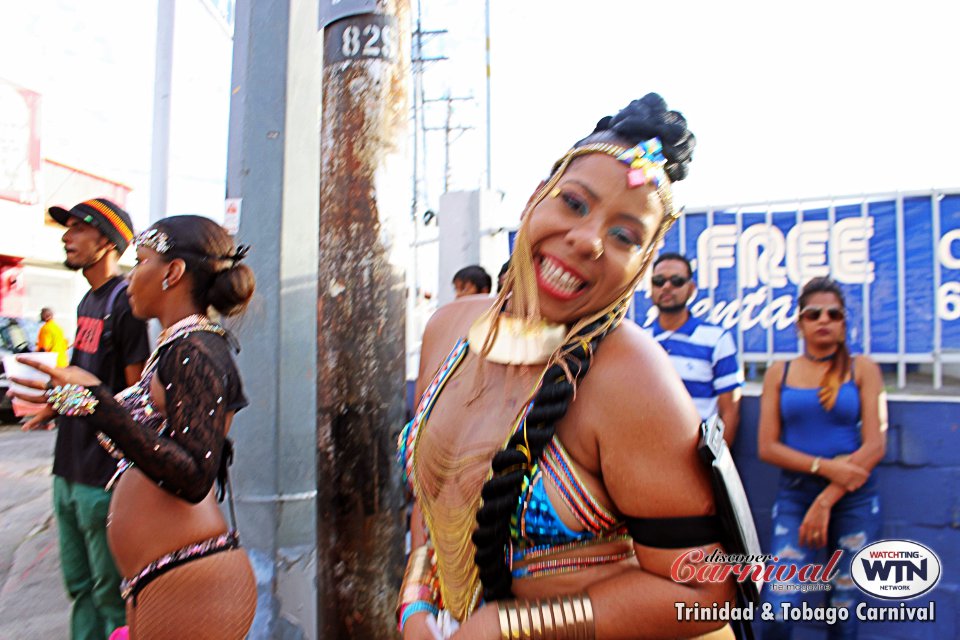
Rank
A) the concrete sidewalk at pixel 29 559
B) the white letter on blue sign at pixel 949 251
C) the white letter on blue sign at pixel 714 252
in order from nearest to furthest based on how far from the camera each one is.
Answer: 1. the concrete sidewalk at pixel 29 559
2. the white letter on blue sign at pixel 949 251
3. the white letter on blue sign at pixel 714 252

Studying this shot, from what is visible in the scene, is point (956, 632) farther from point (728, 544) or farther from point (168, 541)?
point (168, 541)

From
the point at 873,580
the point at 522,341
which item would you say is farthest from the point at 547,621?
the point at 873,580

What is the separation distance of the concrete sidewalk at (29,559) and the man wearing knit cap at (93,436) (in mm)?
1168

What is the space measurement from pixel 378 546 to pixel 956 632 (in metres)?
2.98

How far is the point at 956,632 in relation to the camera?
3.22 meters

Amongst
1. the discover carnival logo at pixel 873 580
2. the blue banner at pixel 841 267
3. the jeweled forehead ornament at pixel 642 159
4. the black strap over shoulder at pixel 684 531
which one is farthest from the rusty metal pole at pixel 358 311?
the blue banner at pixel 841 267

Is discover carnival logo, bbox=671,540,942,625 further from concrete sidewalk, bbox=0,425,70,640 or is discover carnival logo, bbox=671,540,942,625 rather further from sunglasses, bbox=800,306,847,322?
concrete sidewalk, bbox=0,425,70,640

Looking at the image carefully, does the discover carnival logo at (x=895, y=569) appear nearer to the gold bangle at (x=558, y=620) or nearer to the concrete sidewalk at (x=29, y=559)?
the gold bangle at (x=558, y=620)

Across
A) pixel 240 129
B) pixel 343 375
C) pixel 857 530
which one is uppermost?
pixel 240 129

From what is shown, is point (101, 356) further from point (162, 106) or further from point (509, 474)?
point (509, 474)

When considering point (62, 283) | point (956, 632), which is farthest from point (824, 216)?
point (62, 283)

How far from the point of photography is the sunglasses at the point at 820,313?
10.1 feet

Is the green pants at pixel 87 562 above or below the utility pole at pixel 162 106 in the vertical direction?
below

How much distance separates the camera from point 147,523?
1.94 m
